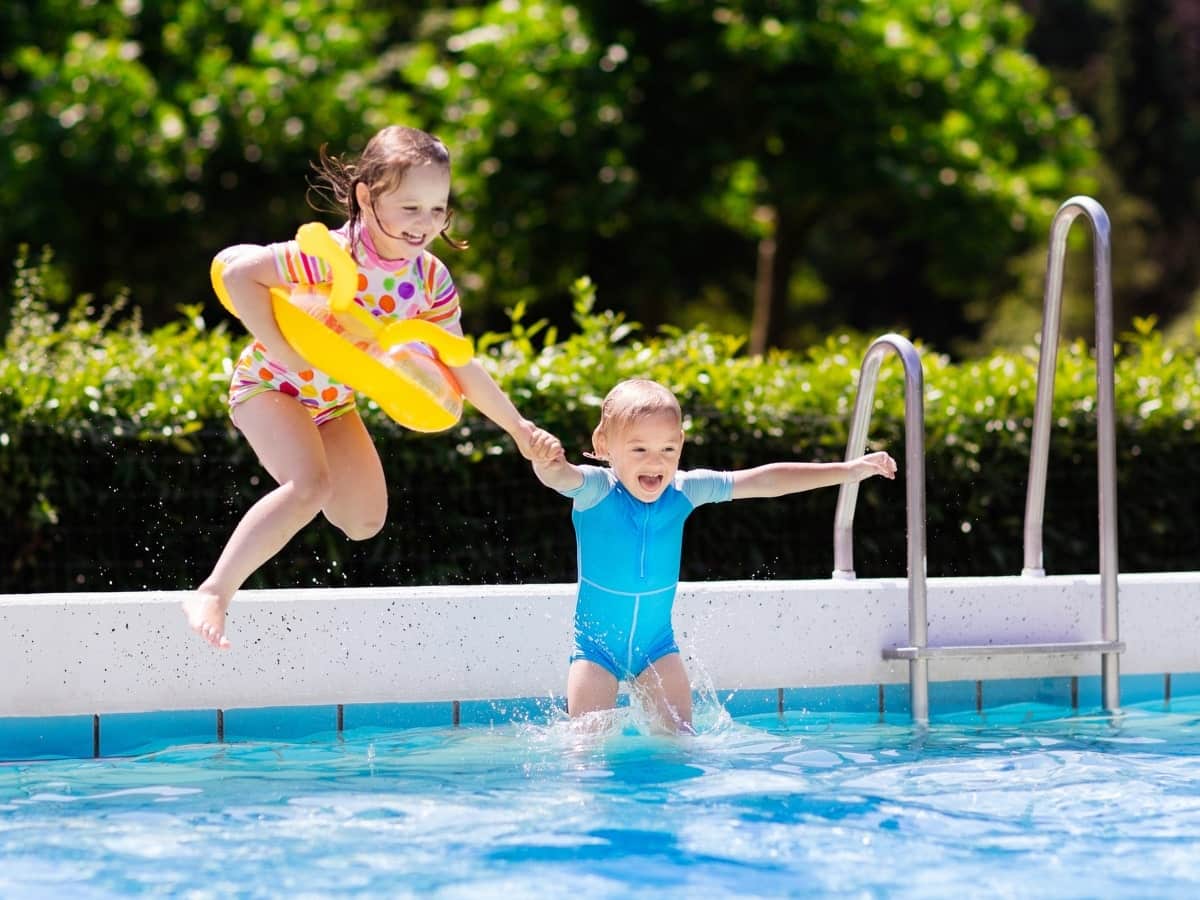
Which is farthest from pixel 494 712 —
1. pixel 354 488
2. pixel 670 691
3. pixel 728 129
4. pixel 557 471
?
pixel 728 129

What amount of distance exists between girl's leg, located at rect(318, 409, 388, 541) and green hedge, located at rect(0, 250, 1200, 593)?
1.47 meters

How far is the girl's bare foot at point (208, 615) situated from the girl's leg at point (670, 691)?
1273 mm

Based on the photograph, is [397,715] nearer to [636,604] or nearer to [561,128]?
[636,604]

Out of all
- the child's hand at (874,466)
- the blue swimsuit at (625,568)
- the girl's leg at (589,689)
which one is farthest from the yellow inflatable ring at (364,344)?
the child's hand at (874,466)

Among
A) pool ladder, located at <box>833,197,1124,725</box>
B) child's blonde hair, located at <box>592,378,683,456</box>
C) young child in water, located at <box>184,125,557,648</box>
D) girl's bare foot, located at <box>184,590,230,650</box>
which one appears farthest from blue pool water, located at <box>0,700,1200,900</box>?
child's blonde hair, located at <box>592,378,683,456</box>

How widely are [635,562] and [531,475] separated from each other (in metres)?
1.79

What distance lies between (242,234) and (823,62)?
5778mm

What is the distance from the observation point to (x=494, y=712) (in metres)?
5.27

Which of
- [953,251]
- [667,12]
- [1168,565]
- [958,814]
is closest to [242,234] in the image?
[667,12]

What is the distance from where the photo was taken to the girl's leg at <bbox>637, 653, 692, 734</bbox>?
479 cm

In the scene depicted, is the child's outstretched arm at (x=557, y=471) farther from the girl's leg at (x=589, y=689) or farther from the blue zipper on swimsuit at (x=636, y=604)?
the girl's leg at (x=589, y=689)

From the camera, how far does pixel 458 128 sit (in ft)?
47.6

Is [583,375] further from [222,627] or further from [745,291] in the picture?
[745,291]

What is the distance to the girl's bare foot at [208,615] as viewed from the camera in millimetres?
4250
